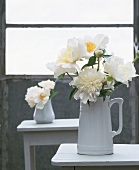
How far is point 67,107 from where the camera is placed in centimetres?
464

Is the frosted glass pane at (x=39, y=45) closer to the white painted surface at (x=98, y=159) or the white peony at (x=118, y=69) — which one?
the white painted surface at (x=98, y=159)

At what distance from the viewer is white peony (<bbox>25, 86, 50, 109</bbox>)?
3457mm

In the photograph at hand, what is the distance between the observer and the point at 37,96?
3469 mm

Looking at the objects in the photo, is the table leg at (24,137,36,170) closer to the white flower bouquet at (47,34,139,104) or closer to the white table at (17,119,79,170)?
the white table at (17,119,79,170)

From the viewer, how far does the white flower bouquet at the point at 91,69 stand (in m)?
1.96

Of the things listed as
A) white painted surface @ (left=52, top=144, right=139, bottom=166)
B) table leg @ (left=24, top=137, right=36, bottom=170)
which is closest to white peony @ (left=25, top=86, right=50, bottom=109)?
table leg @ (left=24, top=137, right=36, bottom=170)

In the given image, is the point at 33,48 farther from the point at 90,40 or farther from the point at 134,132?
the point at 90,40

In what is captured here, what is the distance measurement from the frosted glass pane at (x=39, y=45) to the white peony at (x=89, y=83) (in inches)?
107

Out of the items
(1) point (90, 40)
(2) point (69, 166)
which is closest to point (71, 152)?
(2) point (69, 166)

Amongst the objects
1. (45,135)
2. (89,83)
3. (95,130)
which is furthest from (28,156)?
(89,83)

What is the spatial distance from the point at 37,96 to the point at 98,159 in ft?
5.20
